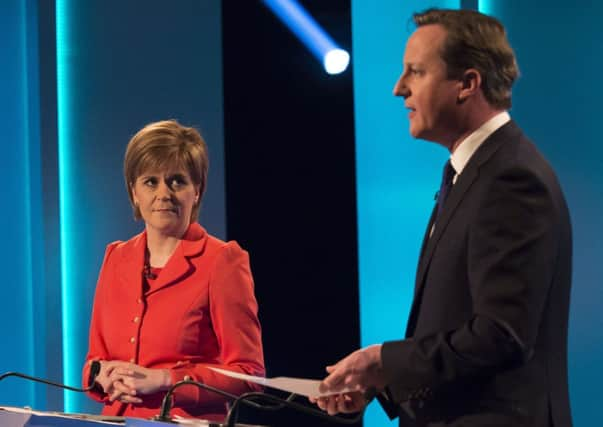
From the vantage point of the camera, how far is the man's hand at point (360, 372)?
5.75 ft

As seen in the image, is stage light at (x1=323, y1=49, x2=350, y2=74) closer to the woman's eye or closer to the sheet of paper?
the woman's eye

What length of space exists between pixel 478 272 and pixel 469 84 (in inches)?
16.0

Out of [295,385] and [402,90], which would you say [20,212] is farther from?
[295,385]

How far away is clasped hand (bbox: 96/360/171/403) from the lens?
8.00ft

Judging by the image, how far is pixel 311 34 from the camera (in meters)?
Answer: 4.35

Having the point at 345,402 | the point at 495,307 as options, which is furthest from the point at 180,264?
the point at 495,307

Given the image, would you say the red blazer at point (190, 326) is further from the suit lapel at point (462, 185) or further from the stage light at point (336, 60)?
the stage light at point (336, 60)

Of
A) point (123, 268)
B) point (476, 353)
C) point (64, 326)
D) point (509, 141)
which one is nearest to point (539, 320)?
point (476, 353)

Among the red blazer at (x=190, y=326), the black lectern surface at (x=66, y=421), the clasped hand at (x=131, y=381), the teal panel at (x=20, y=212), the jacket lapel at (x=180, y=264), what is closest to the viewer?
the black lectern surface at (x=66, y=421)

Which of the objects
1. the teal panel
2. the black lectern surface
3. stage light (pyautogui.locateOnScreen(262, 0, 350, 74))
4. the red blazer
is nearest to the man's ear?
the black lectern surface

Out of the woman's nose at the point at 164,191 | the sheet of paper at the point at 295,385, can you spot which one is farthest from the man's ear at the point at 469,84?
the woman's nose at the point at 164,191

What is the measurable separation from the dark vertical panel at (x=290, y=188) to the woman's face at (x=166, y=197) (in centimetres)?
160

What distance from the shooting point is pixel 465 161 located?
74.1 inches

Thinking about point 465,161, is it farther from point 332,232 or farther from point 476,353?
point 332,232
